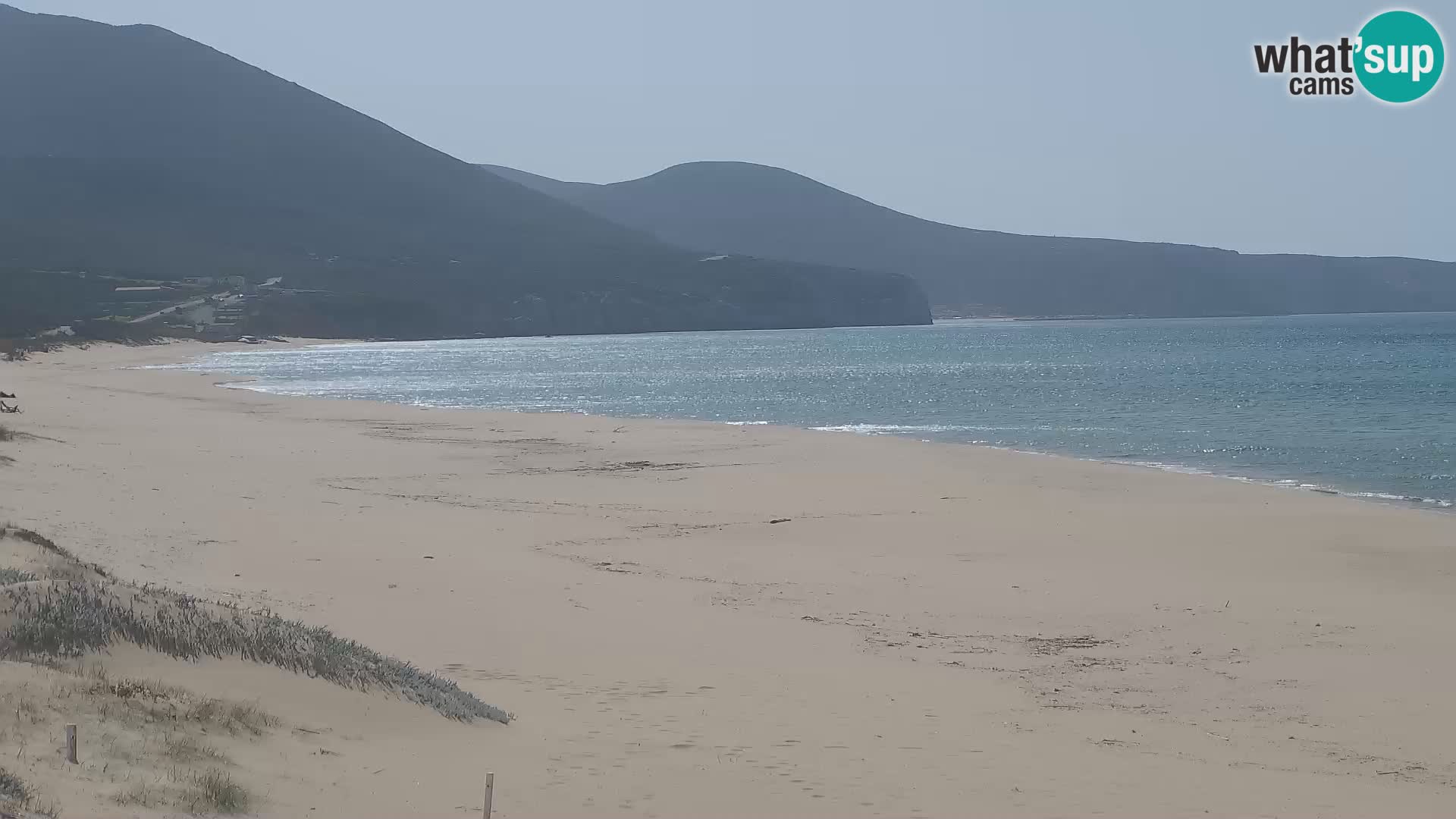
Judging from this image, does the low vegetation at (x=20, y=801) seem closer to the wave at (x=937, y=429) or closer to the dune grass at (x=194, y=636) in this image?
the dune grass at (x=194, y=636)

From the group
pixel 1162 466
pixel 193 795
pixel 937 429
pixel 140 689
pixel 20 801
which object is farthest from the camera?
pixel 937 429

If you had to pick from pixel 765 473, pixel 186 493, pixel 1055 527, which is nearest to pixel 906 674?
pixel 1055 527

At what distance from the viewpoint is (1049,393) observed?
52.5 m

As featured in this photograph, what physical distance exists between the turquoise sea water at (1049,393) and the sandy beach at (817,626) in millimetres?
6085

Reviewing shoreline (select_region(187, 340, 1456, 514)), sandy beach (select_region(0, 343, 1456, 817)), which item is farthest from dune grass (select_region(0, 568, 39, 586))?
shoreline (select_region(187, 340, 1456, 514))

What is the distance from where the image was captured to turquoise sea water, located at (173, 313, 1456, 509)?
28641 mm

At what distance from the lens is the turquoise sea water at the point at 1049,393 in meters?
28.6

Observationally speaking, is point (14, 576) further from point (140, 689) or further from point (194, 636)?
point (140, 689)

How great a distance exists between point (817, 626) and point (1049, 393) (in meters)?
43.3

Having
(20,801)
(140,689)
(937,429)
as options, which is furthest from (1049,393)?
(20,801)

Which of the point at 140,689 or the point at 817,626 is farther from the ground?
the point at 140,689

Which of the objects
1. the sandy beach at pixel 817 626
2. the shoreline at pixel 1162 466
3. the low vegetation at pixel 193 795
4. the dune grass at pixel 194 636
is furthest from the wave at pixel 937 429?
the low vegetation at pixel 193 795

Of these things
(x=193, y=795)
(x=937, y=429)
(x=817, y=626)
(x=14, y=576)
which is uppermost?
(x=14, y=576)

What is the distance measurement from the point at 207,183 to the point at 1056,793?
21100 cm
